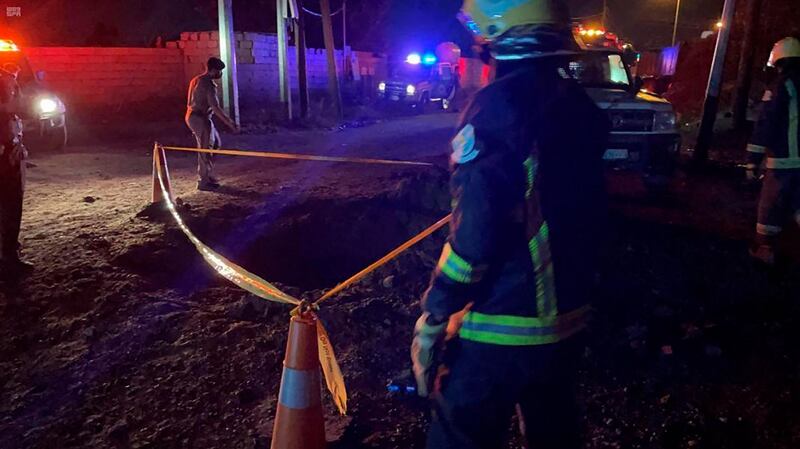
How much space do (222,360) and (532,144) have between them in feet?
9.63

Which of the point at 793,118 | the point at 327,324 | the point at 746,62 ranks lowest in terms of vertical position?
the point at 327,324

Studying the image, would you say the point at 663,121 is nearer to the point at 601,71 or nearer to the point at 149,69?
the point at 601,71

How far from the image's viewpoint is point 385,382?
379 cm

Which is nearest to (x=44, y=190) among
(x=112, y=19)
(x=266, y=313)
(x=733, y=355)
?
(x=266, y=313)

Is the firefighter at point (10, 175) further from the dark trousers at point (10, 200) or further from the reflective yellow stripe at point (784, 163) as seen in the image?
the reflective yellow stripe at point (784, 163)

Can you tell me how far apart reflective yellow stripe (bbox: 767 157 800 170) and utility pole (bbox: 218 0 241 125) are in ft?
48.0

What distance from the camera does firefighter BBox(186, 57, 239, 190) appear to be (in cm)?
923

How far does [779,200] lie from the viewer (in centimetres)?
562

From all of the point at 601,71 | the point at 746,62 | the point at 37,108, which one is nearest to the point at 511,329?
the point at 601,71

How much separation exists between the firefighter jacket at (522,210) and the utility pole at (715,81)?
989 centimetres

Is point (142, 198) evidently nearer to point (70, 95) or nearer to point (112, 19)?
point (70, 95)

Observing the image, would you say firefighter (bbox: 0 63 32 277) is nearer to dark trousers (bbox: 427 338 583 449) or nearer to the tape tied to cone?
the tape tied to cone

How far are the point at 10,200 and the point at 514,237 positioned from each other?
17.0 ft

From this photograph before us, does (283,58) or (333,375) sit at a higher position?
(283,58)
